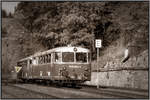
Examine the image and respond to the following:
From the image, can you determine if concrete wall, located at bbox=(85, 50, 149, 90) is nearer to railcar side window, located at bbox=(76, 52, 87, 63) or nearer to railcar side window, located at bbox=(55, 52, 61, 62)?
railcar side window, located at bbox=(76, 52, 87, 63)

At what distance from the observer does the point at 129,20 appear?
3133 centimetres

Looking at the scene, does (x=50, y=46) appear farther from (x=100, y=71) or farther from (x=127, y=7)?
(x=100, y=71)

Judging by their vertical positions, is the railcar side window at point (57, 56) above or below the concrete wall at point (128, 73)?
above

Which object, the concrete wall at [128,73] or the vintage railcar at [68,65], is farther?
the vintage railcar at [68,65]

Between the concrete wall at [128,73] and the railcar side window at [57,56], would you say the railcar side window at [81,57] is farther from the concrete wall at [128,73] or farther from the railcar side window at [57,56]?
the concrete wall at [128,73]

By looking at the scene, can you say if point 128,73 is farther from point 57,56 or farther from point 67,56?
point 57,56

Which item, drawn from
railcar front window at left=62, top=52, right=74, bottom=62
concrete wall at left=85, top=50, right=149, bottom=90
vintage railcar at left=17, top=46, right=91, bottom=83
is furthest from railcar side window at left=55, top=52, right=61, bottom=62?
concrete wall at left=85, top=50, right=149, bottom=90

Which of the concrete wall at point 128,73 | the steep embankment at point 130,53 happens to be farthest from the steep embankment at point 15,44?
the concrete wall at point 128,73

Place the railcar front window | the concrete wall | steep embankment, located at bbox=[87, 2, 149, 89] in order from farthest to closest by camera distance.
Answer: the railcar front window, steep embankment, located at bbox=[87, 2, 149, 89], the concrete wall

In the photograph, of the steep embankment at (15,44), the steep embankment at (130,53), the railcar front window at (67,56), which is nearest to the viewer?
the steep embankment at (130,53)

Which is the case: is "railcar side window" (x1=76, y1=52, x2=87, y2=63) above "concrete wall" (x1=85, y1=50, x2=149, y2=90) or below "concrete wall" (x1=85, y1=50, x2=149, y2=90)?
above

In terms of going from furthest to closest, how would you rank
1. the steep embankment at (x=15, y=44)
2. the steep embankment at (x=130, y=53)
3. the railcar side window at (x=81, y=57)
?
the steep embankment at (x=15, y=44)
the railcar side window at (x=81, y=57)
the steep embankment at (x=130, y=53)

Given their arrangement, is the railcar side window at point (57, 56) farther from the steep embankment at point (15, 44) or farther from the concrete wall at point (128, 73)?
the steep embankment at point (15, 44)

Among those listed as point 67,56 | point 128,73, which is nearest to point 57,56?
point 67,56
